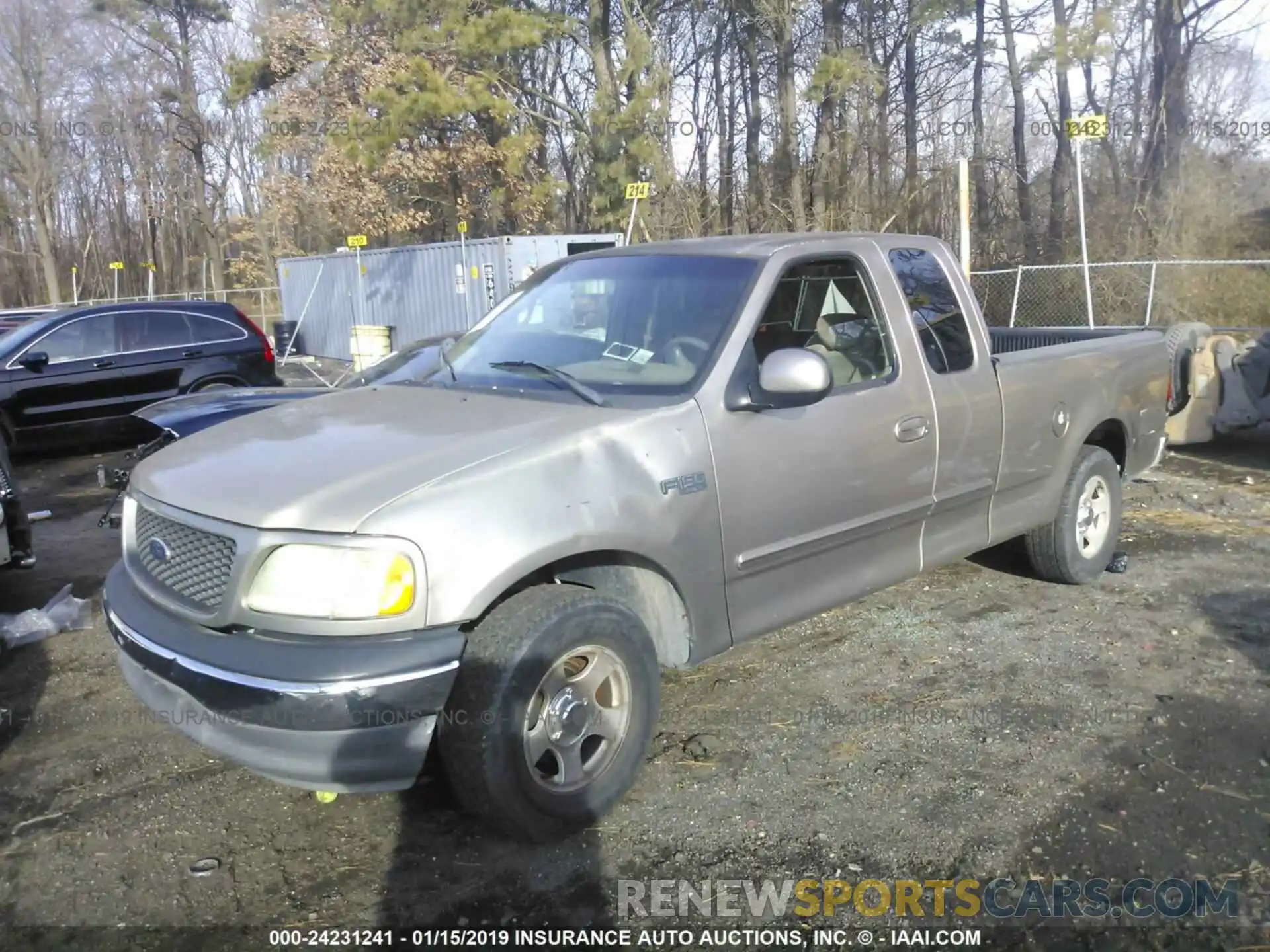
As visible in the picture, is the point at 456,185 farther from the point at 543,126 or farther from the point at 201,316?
the point at 201,316

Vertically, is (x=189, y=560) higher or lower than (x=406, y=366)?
lower

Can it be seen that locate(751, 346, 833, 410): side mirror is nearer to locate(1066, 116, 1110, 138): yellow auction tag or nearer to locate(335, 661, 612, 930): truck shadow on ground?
locate(335, 661, 612, 930): truck shadow on ground

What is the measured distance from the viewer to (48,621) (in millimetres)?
5582

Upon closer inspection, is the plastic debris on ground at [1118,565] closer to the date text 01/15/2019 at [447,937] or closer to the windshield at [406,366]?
the windshield at [406,366]

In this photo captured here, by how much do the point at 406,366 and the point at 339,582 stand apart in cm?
295

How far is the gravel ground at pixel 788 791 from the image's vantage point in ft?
10.6

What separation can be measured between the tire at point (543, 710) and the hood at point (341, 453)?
1.67 feet

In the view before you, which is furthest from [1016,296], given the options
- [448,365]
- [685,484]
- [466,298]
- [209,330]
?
[685,484]

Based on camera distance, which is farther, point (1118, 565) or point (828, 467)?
point (1118, 565)

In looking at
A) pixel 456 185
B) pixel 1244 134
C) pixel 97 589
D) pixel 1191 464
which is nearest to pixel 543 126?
pixel 456 185

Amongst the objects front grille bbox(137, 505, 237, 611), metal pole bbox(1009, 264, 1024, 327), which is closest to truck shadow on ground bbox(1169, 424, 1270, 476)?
metal pole bbox(1009, 264, 1024, 327)

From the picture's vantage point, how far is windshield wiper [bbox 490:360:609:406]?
12.5ft

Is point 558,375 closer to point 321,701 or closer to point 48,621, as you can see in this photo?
point 321,701

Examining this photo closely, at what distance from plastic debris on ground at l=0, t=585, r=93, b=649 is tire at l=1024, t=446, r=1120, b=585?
205 inches
